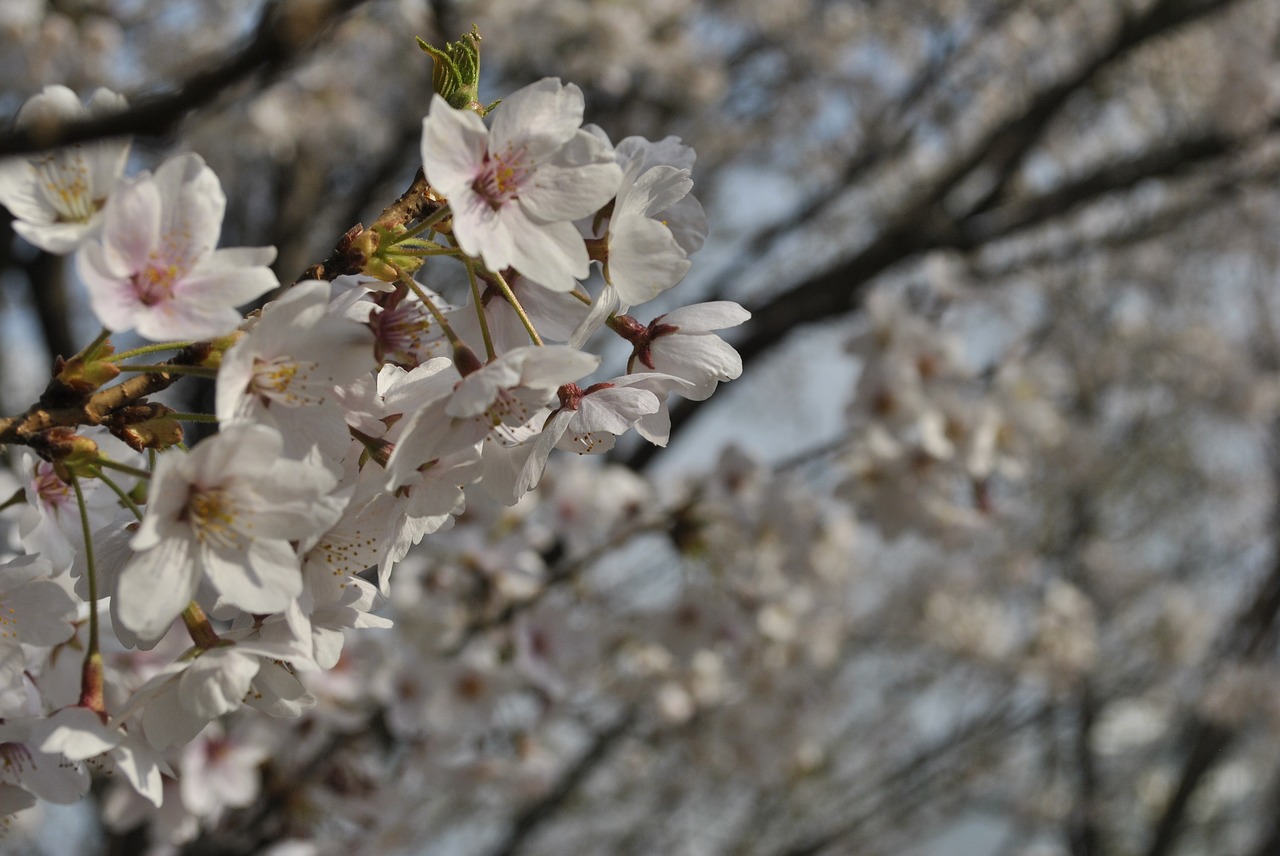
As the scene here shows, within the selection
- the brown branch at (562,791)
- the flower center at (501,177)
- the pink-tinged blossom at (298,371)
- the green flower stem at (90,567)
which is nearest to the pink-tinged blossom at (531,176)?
the flower center at (501,177)

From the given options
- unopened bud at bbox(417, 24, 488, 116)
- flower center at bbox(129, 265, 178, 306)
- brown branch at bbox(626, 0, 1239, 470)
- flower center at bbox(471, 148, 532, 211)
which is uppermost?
unopened bud at bbox(417, 24, 488, 116)

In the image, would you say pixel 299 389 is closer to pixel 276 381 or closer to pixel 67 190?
pixel 276 381

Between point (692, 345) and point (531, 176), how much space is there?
0.78 feet

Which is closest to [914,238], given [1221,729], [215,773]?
[215,773]

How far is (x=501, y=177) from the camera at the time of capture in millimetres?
852

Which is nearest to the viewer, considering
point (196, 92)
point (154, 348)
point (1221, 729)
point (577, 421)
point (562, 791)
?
point (196, 92)

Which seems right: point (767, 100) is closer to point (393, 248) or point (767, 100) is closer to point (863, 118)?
point (863, 118)

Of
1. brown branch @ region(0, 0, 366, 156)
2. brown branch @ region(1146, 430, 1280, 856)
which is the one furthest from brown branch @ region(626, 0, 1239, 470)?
brown branch @ region(1146, 430, 1280, 856)

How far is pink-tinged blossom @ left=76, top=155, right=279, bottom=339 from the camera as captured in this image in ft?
2.44

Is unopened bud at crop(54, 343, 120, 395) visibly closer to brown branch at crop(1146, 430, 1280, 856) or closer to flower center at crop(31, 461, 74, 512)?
flower center at crop(31, 461, 74, 512)

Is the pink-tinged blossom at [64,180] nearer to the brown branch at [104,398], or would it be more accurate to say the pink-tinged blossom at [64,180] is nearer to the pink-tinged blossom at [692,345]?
the brown branch at [104,398]

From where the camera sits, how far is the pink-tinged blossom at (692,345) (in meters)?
1.01

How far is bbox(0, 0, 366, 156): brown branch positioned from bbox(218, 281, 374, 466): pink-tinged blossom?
15 centimetres

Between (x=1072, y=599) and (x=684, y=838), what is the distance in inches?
98.5
